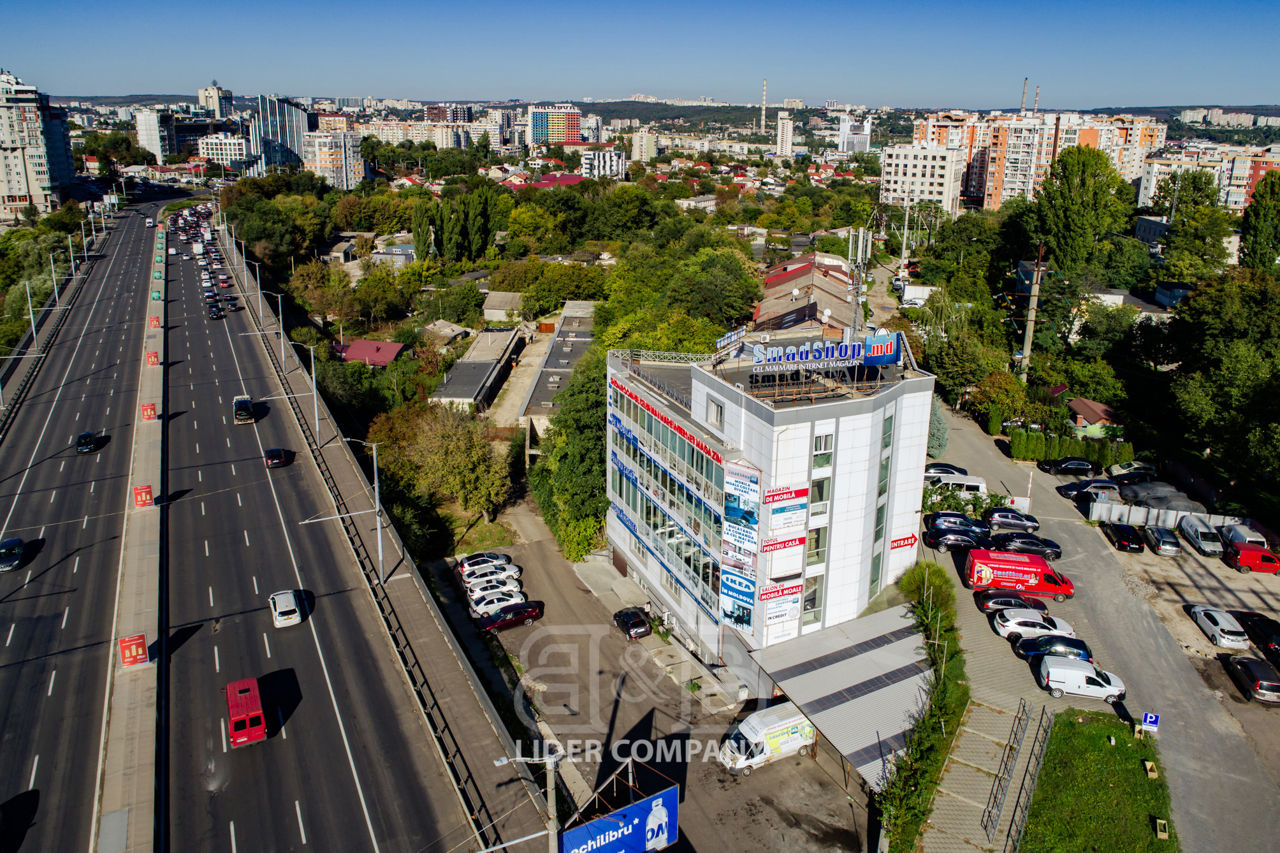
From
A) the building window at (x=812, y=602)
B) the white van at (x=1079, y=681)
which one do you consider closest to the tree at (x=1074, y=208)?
the white van at (x=1079, y=681)

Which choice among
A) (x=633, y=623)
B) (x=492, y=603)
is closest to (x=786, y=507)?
(x=633, y=623)

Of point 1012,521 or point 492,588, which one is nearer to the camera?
point 492,588

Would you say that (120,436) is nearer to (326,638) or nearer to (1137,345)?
(326,638)

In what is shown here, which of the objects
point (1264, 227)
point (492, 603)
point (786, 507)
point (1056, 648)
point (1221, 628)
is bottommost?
point (492, 603)

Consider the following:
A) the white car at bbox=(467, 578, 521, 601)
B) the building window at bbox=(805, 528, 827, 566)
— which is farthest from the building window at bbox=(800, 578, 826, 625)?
the white car at bbox=(467, 578, 521, 601)

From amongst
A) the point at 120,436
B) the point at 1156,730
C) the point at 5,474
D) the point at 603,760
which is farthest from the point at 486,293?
the point at 1156,730

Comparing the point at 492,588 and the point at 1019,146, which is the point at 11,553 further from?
the point at 1019,146

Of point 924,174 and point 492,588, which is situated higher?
point 924,174
